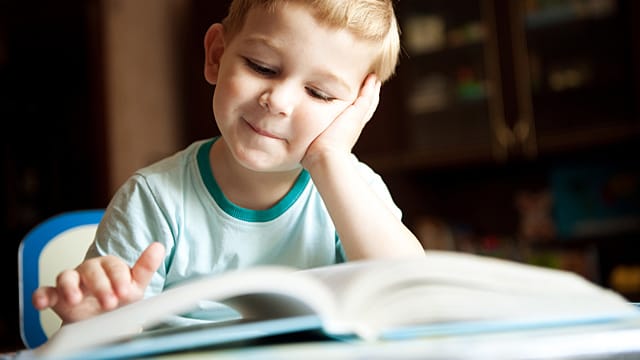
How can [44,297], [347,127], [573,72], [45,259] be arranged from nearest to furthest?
[44,297] < [347,127] < [45,259] < [573,72]

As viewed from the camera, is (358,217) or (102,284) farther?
(358,217)

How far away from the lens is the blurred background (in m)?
2.48

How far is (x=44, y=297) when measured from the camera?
1.57 feet

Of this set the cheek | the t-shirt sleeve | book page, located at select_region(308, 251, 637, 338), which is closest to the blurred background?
the cheek

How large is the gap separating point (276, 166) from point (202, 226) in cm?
12

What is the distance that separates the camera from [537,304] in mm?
410

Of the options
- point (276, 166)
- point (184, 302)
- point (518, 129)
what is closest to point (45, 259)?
point (276, 166)

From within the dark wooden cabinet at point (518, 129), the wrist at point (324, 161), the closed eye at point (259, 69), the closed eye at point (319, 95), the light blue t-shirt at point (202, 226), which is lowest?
the dark wooden cabinet at point (518, 129)

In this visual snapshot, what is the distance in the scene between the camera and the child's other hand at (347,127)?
787 millimetres

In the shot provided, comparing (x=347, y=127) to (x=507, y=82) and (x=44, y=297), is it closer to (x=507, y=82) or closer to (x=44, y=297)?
(x=44, y=297)

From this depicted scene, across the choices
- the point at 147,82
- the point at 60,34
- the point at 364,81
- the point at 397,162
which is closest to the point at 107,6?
the point at 147,82

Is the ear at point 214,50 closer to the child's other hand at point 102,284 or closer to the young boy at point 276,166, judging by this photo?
the young boy at point 276,166

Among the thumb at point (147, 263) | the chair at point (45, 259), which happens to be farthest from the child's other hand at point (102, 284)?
the chair at point (45, 259)

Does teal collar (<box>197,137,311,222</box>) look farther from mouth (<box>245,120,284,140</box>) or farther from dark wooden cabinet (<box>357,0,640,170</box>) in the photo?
dark wooden cabinet (<box>357,0,640,170</box>)
